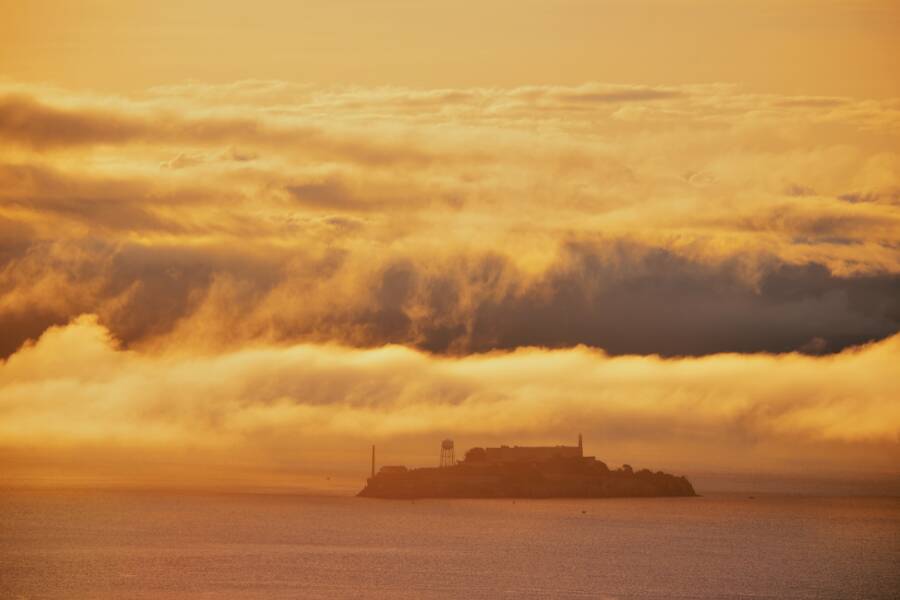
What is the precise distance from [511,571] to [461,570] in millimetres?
5814

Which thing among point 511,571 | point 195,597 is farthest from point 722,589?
point 195,597

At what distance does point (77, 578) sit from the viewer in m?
169

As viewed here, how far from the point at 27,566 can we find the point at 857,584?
9386cm

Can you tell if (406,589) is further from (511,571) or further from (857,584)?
(857,584)

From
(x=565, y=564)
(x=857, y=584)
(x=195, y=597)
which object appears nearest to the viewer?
(x=195, y=597)

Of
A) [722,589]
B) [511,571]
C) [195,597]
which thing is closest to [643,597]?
[722,589]

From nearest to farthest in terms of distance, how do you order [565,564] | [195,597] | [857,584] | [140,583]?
1. [195,597]
2. [140,583]
3. [857,584]
4. [565,564]

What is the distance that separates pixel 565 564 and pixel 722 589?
2780 centimetres

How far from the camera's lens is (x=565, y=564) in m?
193

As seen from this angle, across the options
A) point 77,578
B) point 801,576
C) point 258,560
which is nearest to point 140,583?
point 77,578

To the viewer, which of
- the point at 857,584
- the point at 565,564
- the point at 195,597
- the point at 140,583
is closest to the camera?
the point at 195,597

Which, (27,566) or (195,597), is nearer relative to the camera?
(195,597)

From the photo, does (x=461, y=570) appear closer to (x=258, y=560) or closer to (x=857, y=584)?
(x=258, y=560)

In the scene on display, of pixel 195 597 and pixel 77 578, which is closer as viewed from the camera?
pixel 195 597
